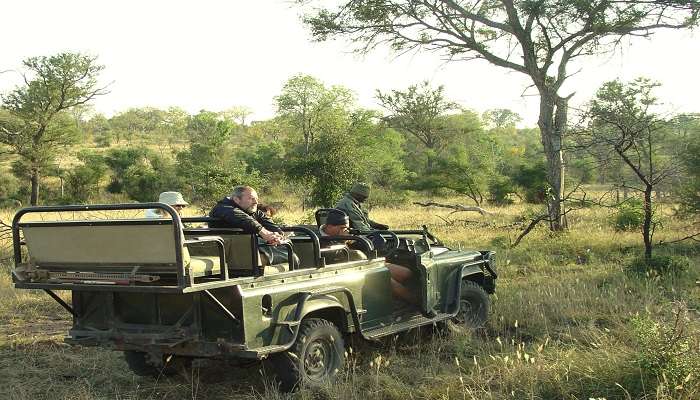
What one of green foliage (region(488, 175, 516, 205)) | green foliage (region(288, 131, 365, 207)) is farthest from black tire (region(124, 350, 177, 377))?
green foliage (region(488, 175, 516, 205))

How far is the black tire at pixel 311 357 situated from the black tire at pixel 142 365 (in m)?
1.22

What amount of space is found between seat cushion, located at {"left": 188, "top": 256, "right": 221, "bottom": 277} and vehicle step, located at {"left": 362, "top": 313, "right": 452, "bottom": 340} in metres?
1.33

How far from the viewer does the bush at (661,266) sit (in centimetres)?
850

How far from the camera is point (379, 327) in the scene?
5547 mm

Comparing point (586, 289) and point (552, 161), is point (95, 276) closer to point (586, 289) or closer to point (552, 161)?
point (586, 289)

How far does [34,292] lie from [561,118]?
11.5m

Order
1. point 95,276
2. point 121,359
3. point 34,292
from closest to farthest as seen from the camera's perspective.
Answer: point 95,276 < point 121,359 < point 34,292

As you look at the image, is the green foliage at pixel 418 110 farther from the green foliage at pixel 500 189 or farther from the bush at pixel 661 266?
the bush at pixel 661 266

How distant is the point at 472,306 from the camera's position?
6.65 metres

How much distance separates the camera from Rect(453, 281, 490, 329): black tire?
257 inches

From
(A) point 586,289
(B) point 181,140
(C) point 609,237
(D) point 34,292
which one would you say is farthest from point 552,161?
(B) point 181,140

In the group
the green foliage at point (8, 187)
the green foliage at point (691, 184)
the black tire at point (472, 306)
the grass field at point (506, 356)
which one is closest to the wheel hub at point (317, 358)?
the grass field at point (506, 356)

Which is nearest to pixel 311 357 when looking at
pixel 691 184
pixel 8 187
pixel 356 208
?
pixel 356 208

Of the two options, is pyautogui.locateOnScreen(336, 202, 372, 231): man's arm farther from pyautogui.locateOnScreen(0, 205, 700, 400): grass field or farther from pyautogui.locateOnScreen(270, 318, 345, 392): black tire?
pyautogui.locateOnScreen(270, 318, 345, 392): black tire
